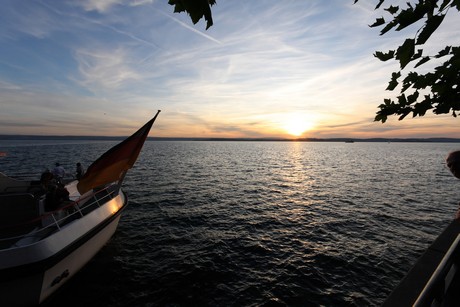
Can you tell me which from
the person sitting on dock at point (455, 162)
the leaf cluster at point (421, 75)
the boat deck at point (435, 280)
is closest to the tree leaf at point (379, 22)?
the leaf cluster at point (421, 75)

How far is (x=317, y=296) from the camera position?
34.0ft

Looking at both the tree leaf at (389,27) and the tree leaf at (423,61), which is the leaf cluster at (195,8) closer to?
the tree leaf at (389,27)

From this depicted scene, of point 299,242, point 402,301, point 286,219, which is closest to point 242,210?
point 286,219

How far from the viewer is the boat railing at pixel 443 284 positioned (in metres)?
2.56

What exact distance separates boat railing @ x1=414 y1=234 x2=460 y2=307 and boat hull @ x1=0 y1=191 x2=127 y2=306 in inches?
375

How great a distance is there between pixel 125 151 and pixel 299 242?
1139 centimetres

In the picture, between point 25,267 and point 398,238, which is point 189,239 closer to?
point 25,267

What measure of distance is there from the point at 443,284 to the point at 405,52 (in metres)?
2.69

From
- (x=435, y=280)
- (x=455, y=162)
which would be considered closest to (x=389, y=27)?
(x=435, y=280)

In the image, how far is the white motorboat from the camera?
7.45 m

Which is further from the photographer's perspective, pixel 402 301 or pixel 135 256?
pixel 135 256

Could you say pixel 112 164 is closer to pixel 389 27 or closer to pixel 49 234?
pixel 49 234

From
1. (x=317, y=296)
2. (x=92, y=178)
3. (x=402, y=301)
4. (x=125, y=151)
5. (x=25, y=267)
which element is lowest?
(x=317, y=296)

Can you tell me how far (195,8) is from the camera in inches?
67.4
